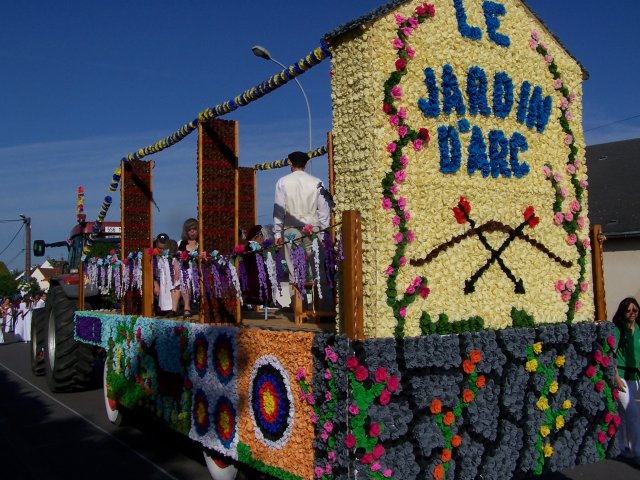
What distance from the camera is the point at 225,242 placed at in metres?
6.45

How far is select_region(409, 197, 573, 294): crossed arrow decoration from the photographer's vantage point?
4434 mm

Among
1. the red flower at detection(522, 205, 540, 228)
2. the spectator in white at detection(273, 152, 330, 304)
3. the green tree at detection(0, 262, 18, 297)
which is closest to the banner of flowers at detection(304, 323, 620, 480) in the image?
the red flower at detection(522, 205, 540, 228)

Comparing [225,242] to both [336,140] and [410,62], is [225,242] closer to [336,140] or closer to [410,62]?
[336,140]

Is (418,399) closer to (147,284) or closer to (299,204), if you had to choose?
(299,204)

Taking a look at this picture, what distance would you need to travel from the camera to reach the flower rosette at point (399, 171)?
413 centimetres

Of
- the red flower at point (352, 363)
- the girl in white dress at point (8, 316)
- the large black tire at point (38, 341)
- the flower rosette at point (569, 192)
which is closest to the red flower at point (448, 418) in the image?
the red flower at point (352, 363)

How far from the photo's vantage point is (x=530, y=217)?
16.0 ft

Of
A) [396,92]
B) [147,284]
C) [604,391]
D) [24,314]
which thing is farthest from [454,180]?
[24,314]

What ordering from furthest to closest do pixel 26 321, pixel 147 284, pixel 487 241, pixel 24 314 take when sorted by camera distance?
pixel 24 314, pixel 26 321, pixel 147 284, pixel 487 241

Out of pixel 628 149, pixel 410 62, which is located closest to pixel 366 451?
pixel 410 62

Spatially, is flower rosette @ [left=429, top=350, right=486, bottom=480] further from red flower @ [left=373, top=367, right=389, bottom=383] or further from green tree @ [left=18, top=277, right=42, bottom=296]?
green tree @ [left=18, top=277, right=42, bottom=296]

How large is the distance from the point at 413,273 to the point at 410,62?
4.45 feet

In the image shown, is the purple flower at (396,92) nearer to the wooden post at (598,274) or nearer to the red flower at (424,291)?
the red flower at (424,291)

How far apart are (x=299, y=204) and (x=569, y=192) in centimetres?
215
